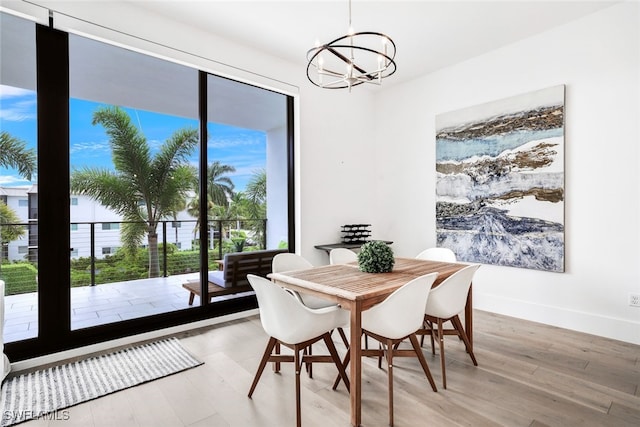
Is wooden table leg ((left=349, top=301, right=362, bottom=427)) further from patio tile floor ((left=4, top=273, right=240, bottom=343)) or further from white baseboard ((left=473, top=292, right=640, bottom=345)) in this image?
white baseboard ((left=473, top=292, right=640, bottom=345))

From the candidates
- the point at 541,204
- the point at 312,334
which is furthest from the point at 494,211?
the point at 312,334

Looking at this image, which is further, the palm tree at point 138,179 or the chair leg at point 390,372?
the palm tree at point 138,179

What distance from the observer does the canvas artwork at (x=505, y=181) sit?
324cm

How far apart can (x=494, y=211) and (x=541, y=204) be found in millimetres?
456

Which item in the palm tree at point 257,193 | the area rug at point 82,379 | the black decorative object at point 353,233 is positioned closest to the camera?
the area rug at point 82,379

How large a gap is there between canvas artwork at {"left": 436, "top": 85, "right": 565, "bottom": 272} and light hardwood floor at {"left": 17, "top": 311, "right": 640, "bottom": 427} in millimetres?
1088

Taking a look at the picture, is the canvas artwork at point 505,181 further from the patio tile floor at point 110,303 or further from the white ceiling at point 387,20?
the patio tile floor at point 110,303

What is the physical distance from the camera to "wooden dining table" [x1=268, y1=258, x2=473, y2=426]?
178 centimetres

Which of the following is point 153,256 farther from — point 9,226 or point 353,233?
point 353,233

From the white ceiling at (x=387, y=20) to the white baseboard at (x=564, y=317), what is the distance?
274 cm

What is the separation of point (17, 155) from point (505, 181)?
4.51m

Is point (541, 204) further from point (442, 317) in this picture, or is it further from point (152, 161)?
point (152, 161)

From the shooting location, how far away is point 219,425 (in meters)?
1.78

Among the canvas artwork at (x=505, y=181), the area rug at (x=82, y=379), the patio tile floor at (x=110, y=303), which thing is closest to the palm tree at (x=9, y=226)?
the patio tile floor at (x=110, y=303)
